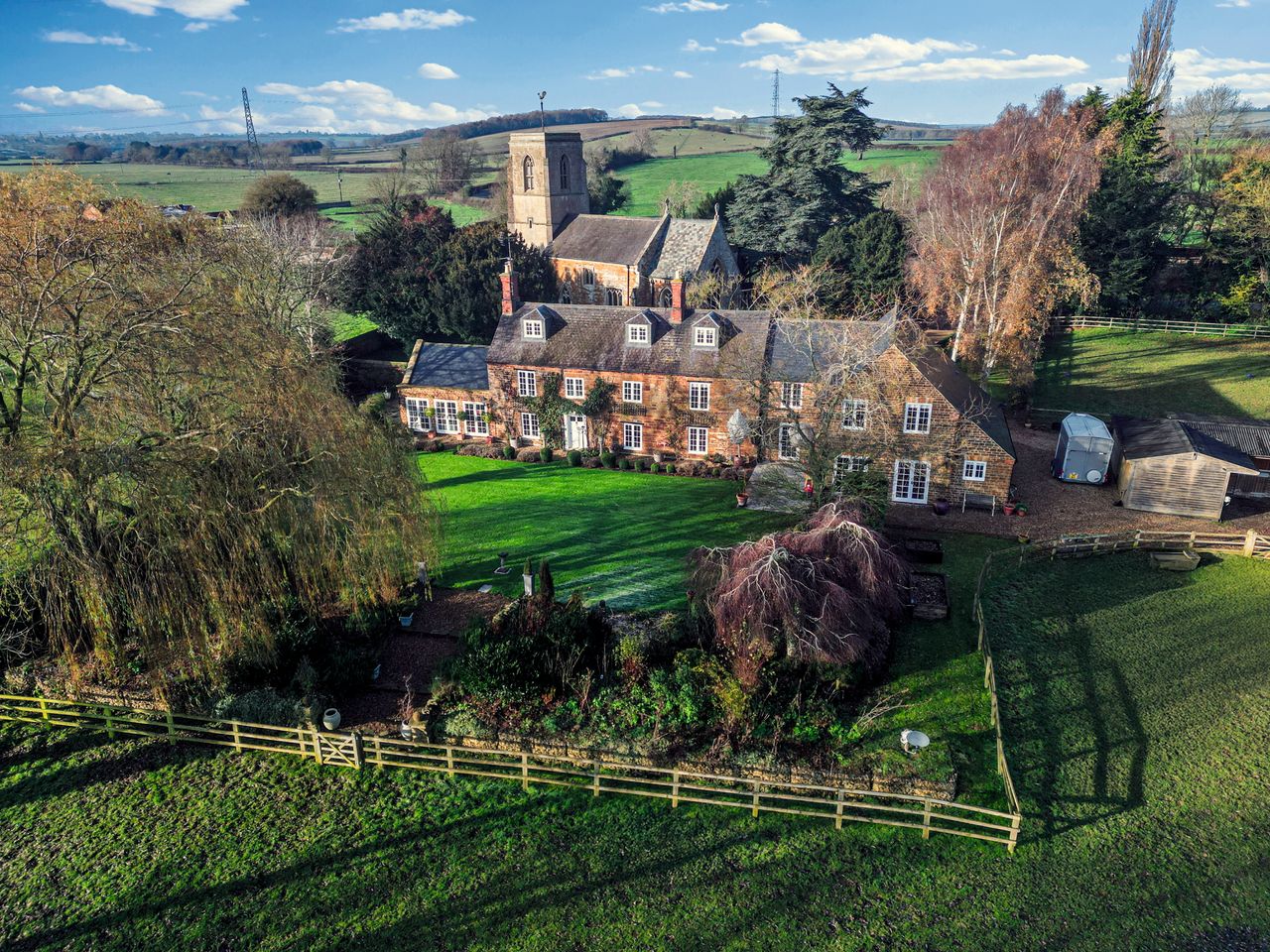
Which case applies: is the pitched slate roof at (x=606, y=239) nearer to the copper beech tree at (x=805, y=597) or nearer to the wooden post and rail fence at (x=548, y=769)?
the copper beech tree at (x=805, y=597)

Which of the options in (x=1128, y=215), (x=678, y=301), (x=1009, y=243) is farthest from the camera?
(x=1128, y=215)

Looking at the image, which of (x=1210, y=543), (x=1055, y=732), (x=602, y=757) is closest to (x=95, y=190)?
(x=602, y=757)

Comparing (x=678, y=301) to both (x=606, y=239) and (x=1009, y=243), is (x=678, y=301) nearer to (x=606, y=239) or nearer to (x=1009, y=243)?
(x=1009, y=243)

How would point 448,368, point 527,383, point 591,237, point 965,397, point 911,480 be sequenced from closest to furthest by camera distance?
point 911,480 → point 965,397 → point 527,383 → point 448,368 → point 591,237

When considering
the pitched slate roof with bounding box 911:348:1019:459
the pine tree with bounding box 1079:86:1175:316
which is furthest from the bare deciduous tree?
the pitched slate roof with bounding box 911:348:1019:459

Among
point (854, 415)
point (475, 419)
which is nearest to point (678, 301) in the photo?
point (854, 415)

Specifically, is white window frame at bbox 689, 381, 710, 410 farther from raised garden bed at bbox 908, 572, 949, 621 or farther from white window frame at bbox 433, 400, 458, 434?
raised garden bed at bbox 908, 572, 949, 621

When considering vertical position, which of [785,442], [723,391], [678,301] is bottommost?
[785,442]
